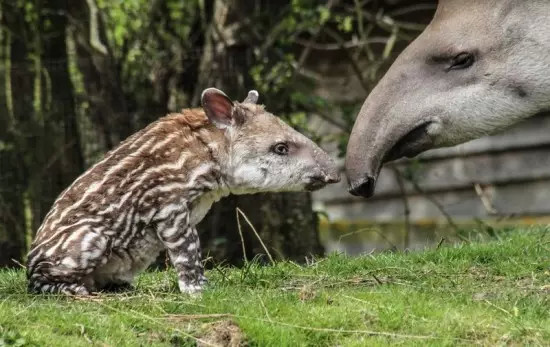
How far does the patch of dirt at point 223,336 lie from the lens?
5621mm

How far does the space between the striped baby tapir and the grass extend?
0.70 ft

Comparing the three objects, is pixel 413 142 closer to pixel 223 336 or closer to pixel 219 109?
pixel 219 109

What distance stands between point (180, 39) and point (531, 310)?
701 centimetres

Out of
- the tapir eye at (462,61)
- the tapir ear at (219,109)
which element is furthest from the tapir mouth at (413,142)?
the tapir ear at (219,109)

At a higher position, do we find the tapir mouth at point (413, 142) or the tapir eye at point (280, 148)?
the tapir eye at point (280, 148)

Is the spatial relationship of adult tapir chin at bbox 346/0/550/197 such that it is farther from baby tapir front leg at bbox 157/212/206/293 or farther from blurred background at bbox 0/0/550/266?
blurred background at bbox 0/0/550/266

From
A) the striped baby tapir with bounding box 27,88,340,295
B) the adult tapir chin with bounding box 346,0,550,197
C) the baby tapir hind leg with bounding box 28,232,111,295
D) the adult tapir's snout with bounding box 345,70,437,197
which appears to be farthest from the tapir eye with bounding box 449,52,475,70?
the baby tapir hind leg with bounding box 28,232,111,295

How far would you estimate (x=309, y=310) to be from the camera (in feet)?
20.1

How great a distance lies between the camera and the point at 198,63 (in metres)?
11.8

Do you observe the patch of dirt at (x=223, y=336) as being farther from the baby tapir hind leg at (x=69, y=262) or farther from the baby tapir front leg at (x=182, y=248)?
the baby tapir hind leg at (x=69, y=262)

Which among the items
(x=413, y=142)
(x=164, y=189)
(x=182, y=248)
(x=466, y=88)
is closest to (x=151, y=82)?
(x=413, y=142)

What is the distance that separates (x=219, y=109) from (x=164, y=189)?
694 mm

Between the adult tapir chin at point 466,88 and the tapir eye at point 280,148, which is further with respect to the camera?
the adult tapir chin at point 466,88

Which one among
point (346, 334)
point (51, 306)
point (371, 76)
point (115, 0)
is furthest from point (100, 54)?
point (346, 334)
